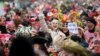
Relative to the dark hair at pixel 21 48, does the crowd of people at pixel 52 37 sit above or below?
below

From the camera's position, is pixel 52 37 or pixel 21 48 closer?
pixel 21 48

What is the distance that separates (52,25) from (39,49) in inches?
176

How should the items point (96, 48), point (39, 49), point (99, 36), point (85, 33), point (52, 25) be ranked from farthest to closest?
point (52, 25), point (85, 33), point (99, 36), point (96, 48), point (39, 49)

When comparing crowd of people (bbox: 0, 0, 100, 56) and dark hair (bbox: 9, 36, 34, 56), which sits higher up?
dark hair (bbox: 9, 36, 34, 56)

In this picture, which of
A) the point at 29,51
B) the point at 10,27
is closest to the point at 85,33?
the point at 10,27

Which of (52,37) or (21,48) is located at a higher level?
(21,48)

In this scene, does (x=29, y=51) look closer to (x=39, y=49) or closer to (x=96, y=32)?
(x=39, y=49)

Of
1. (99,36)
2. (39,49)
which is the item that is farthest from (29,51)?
(99,36)

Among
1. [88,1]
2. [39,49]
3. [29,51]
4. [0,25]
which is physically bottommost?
[88,1]

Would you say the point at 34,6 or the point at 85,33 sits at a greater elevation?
the point at 85,33

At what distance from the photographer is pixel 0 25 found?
854cm

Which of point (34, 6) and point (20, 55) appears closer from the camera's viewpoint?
point (20, 55)

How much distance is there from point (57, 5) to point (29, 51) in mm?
11767

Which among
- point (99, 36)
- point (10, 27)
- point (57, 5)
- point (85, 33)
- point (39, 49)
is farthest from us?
point (57, 5)
